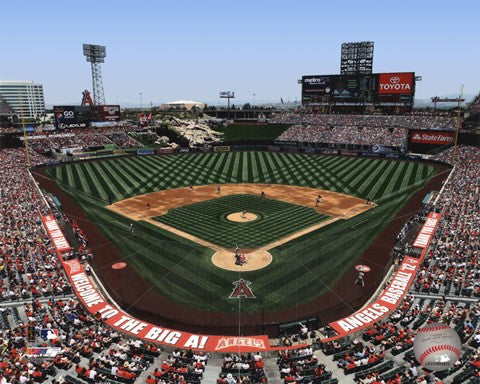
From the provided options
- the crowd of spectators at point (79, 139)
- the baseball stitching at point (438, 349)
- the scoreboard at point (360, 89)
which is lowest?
the baseball stitching at point (438, 349)

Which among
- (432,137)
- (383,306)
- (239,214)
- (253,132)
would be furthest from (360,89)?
(383,306)

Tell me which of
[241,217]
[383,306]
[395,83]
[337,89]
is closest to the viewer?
[383,306]

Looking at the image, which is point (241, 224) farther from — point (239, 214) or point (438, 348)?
point (438, 348)

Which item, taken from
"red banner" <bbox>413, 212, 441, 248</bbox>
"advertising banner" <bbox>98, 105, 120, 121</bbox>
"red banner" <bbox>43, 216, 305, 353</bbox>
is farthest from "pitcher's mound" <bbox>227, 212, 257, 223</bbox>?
"advertising banner" <bbox>98, 105, 120, 121</bbox>

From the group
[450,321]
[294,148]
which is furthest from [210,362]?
[294,148]

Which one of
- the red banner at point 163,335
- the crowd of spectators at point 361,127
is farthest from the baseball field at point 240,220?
the crowd of spectators at point 361,127

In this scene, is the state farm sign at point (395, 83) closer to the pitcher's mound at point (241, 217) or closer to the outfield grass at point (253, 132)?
the outfield grass at point (253, 132)
